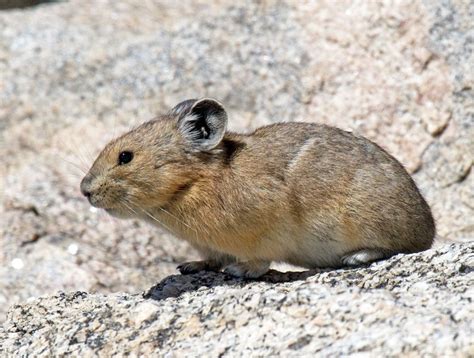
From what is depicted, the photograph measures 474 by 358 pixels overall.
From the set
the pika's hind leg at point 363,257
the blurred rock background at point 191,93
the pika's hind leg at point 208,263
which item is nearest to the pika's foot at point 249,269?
the pika's hind leg at point 208,263

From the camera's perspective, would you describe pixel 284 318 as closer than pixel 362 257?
Yes

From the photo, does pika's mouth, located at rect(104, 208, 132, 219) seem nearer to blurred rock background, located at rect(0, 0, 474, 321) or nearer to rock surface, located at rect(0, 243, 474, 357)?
rock surface, located at rect(0, 243, 474, 357)

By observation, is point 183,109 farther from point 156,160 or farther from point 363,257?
point 363,257

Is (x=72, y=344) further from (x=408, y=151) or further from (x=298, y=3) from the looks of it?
(x=298, y=3)

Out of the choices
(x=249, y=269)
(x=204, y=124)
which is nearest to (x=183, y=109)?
(x=204, y=124)

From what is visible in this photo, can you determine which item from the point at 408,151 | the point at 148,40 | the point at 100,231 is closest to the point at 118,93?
the point at 148,40
